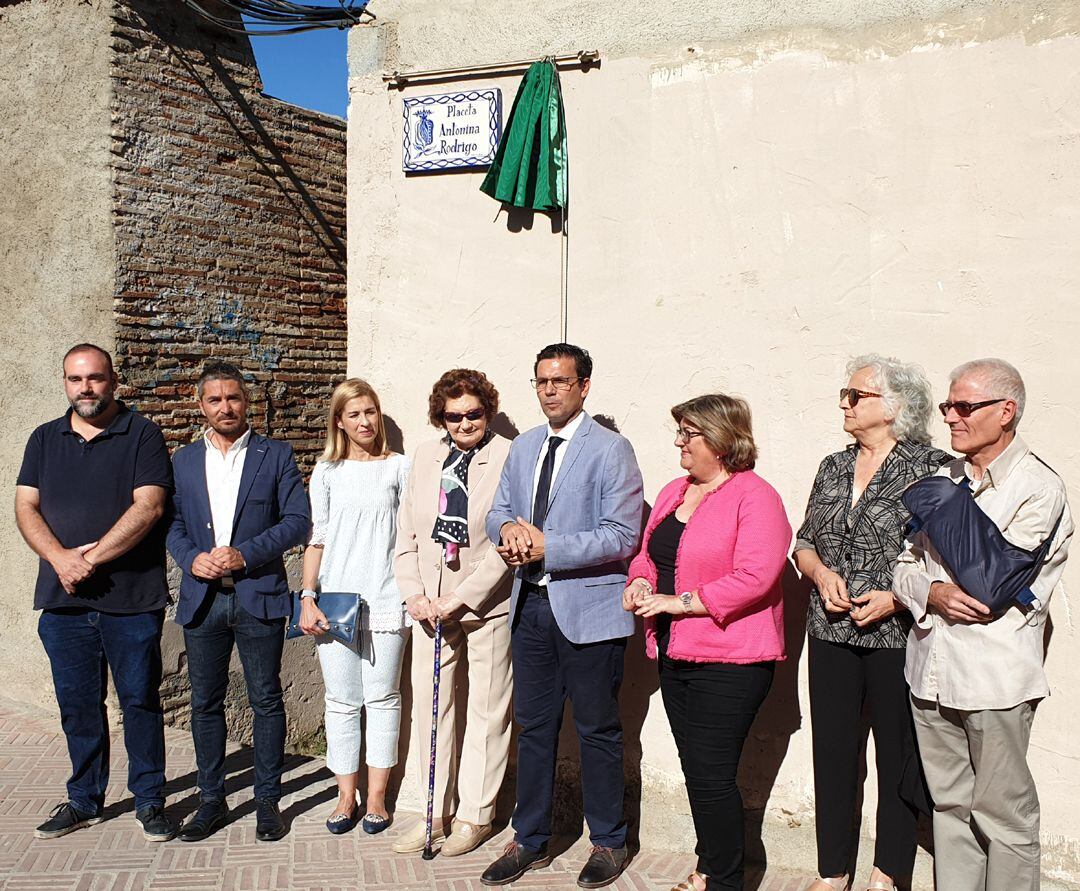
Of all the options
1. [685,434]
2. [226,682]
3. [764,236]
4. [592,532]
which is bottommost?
[226,682]

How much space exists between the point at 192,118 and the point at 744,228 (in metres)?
4.67

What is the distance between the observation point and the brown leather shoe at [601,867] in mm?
4090

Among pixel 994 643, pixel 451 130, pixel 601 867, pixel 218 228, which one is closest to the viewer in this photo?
pixel 994 643

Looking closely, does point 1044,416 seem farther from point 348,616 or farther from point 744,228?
point 348,616

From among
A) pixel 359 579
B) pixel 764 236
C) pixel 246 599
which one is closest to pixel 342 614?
pixel 359 579

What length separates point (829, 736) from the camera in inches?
149

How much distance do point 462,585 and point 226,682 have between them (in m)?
1.20

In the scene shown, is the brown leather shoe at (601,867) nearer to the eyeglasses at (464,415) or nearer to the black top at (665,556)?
the black top at (665,556)

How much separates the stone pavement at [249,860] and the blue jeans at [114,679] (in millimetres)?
271

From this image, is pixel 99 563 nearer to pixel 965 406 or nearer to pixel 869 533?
pixel 869 533

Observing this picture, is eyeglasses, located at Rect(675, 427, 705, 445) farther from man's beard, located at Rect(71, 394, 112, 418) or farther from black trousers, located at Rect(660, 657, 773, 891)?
man's beard, located at Rect(71, 394, 112, 418)

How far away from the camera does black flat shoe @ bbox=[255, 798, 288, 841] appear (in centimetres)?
460

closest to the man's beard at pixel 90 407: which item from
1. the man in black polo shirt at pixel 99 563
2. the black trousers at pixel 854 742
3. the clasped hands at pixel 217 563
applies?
the man in black polo shirt at pixel 99 563

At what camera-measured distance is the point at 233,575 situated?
179 inches
